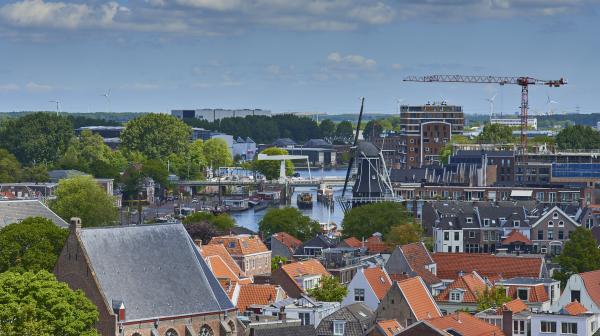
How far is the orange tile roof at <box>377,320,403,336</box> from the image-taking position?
2500 inches

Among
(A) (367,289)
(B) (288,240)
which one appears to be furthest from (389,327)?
(B) (288,240)

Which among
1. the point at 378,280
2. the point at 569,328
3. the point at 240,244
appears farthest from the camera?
the point at 240,244

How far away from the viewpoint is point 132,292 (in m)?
59.1

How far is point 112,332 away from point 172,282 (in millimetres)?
3421

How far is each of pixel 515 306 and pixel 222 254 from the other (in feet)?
59.6

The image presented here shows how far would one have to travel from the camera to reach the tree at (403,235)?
101 metres

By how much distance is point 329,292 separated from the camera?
7569cm

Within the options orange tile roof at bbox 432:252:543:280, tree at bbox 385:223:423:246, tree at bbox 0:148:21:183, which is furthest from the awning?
orange tile roof at bbox 432:252:543:280

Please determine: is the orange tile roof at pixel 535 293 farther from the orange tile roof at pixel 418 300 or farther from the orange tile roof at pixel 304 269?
the orange tile roof at pixel 304 269

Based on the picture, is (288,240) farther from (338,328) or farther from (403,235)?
(338,328)

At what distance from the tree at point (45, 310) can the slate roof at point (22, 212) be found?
3109 cm

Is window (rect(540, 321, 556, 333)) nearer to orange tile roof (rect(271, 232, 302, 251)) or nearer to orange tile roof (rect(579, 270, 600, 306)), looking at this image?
orange tile roof (rect(579, 270, 600, 306))

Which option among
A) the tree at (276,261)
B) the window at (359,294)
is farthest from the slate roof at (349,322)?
the tree at (276,261)

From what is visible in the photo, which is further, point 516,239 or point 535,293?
point 516,239
